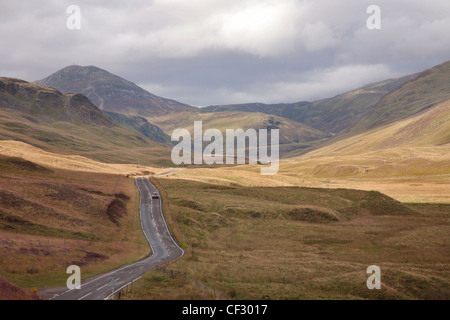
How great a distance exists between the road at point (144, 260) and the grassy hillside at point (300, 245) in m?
2.54

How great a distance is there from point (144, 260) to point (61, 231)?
52.6 ft

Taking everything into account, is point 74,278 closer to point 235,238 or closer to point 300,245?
point 235,238

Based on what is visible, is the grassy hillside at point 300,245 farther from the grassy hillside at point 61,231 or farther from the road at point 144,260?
the grassy hillside at point 61,231

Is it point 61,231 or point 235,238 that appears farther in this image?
point 235,238

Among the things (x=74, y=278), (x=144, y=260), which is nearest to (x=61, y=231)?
(x=144, y=260)

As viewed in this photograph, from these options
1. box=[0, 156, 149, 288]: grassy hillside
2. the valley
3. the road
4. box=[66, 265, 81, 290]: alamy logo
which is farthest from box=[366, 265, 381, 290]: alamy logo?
box=[0, 156, 149, 288]: grassy hillside

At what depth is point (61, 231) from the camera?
190 ft

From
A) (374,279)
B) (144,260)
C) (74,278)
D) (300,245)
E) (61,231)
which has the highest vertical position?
(61,231)

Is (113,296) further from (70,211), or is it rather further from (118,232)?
(70,211)

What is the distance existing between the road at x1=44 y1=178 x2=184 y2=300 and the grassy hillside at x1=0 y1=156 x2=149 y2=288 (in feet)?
6.24

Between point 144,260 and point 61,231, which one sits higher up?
point 61,231

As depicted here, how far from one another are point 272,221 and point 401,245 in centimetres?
2789

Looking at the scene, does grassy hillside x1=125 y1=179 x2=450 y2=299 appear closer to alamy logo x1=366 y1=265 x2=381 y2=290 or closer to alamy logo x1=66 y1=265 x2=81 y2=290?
alamy logo x1=366 y1=265 x2=381 y2=290

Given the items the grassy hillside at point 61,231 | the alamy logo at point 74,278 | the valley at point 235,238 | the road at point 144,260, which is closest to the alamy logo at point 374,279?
the valley at point 235,238
